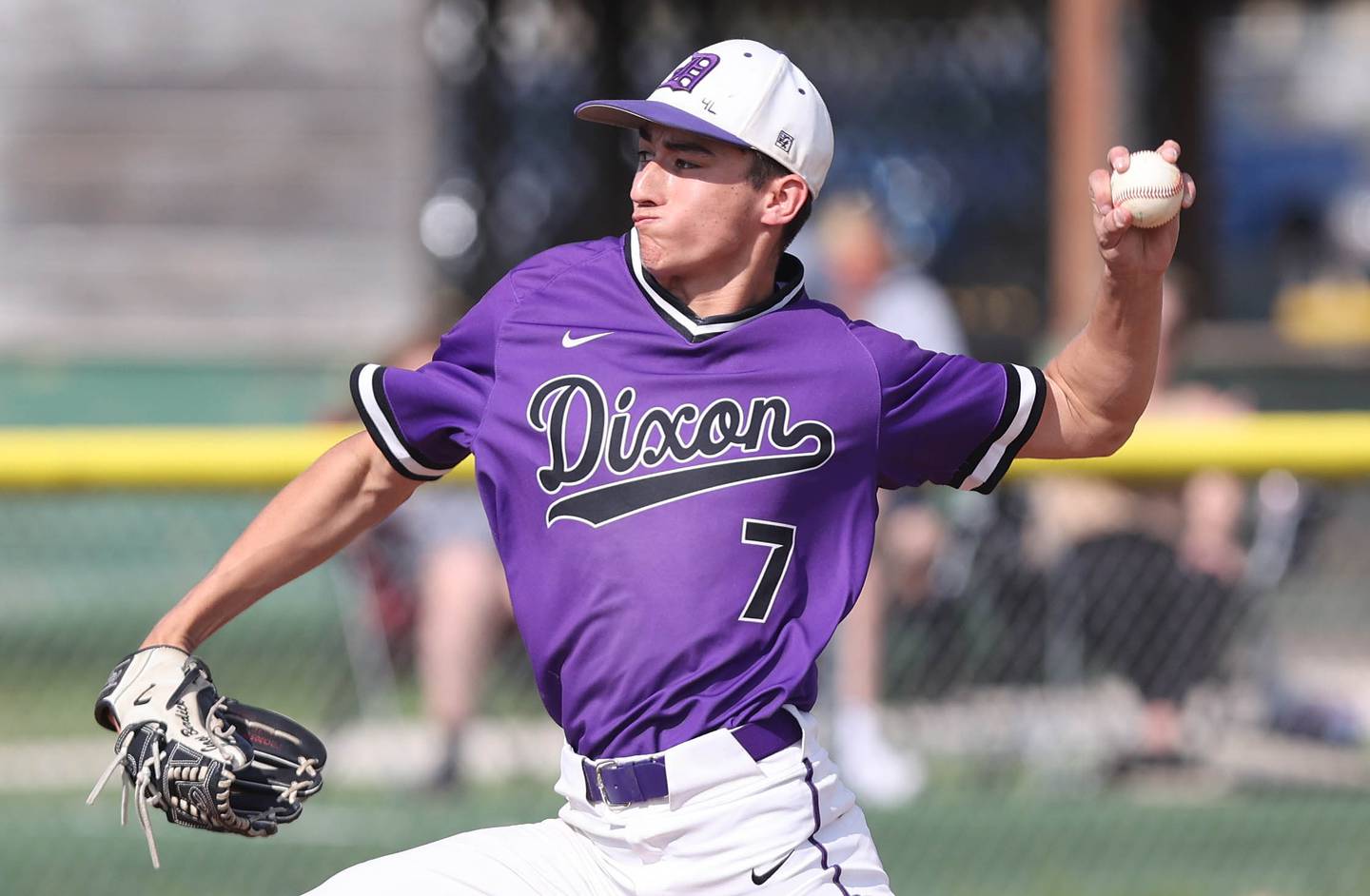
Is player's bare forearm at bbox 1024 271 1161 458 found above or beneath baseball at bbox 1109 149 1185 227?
beneath

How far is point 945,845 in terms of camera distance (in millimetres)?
5730

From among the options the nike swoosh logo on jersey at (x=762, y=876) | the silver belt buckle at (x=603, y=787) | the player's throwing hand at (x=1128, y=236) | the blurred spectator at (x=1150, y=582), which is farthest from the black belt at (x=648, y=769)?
the blurred spectator at (x=1150, y=582)

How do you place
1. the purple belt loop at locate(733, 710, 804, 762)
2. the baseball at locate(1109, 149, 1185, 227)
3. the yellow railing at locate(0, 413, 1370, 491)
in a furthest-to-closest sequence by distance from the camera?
the yellow railing at locate(0, 413, 1370, 491)
the purple belt loop at locate(733, 710, 804, 762)
the baseball at locate(1109, 149, 1185, 227)

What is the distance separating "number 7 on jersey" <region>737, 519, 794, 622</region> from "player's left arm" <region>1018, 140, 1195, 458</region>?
473mm

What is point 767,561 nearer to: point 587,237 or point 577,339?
point 577,339

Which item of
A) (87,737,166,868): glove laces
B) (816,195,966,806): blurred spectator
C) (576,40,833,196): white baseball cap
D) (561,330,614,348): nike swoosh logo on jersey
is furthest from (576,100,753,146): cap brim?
(816,195,966,806): blurred spectator

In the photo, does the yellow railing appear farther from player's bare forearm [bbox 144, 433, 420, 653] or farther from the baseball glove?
the baseball glove

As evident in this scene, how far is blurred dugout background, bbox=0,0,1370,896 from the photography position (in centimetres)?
570

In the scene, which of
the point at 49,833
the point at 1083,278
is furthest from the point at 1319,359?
the point at 49,833

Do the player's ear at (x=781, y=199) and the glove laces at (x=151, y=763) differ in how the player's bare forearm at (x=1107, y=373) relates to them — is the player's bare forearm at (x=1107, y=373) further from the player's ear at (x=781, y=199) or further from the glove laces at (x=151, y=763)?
the glove laces at (x=151, y=763)

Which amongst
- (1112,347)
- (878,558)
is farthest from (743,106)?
(878,558)

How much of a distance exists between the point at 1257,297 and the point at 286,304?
7653mm

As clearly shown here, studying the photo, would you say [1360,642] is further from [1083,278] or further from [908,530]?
[1083,278]

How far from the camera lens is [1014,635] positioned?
5.89 m
